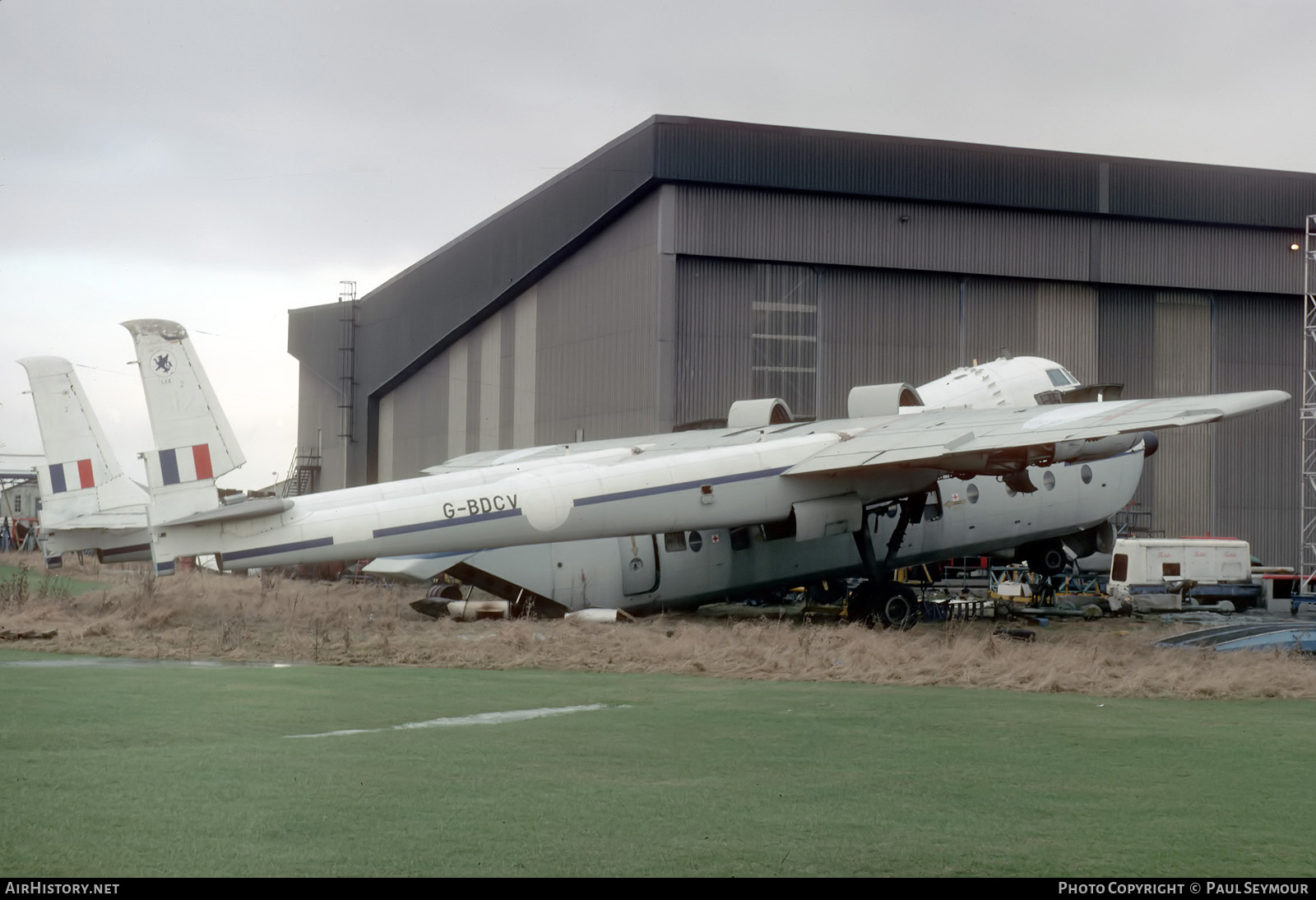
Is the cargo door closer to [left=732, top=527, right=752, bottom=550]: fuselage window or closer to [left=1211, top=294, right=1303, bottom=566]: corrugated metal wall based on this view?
[left=732, top=527, right=752, bottom=550]: fuselage window

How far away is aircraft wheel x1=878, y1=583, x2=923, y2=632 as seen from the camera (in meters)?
22.9

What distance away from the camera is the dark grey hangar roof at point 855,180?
3934 cm

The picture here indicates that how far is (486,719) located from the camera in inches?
423

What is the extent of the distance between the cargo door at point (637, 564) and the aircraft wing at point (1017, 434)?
133 inches

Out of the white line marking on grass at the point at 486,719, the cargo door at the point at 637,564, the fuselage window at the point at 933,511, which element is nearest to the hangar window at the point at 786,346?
the fuselage window at the point at 933,511

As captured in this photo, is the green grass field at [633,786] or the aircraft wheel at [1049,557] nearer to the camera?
the green grass field at [633,786]

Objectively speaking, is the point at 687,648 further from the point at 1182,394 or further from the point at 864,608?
the point at 1182,394

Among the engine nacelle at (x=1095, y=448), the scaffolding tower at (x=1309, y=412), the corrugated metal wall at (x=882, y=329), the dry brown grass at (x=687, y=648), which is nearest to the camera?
the dry brown grass at (x=687, y=648)

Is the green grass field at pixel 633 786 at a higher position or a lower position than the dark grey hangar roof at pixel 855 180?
lower

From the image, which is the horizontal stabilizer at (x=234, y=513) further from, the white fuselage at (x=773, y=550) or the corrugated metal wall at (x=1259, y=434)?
the corrugated metal wall at (x=1259, y=434)

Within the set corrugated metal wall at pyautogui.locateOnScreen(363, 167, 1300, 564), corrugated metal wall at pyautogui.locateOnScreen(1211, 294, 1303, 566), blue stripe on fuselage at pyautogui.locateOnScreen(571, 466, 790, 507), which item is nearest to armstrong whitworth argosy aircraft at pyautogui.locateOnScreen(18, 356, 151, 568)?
blue stripe on fuselage at pyautogui.locateOnScreen(571, 466, 790, 507)

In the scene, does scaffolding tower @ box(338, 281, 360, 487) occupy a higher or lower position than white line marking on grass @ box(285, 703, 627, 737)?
higher

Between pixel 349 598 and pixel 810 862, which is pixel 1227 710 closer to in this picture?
pixel 810 862

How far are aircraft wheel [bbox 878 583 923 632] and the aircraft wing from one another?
8.90 ft
